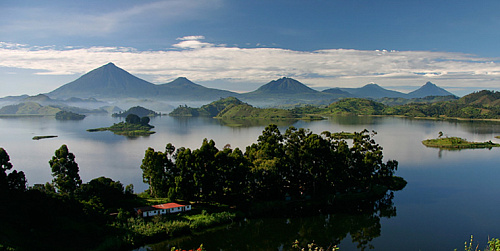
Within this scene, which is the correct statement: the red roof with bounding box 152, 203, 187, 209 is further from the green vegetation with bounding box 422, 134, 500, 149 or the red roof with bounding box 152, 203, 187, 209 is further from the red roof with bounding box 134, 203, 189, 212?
the green vegetation with bounding box 422, 134, 500, 149

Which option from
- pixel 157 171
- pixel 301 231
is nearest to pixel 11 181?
pixel 157 171

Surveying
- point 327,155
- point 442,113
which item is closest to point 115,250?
point 327,155

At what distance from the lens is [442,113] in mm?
182375

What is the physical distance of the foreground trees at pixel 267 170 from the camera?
28.3m

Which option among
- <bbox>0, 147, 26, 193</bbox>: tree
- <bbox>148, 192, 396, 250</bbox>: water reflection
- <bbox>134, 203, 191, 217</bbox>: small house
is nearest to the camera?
<bbox>148, 192, 396, 250</bbox>: water reflection

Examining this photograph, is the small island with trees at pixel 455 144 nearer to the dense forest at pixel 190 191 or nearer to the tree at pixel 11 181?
the dense forest at pixel 190 191

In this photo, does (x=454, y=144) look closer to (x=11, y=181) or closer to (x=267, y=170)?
(x=267, y=170)

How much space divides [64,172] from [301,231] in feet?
66.7

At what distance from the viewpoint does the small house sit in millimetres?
24906

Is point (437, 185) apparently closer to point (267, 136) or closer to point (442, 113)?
point (267, 136)

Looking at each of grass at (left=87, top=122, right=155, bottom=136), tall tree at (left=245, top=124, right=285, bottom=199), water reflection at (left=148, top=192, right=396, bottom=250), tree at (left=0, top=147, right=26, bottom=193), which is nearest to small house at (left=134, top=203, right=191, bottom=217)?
water reflection at (left=148, top=192, right=396, bottom=250)

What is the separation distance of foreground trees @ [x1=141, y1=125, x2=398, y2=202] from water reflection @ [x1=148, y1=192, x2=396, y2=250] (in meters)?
2.96

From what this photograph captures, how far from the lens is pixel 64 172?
2723 centimetres

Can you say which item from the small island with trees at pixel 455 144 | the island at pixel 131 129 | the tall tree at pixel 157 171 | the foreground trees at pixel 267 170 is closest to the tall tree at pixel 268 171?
the foreground trees at pixel 267 170
